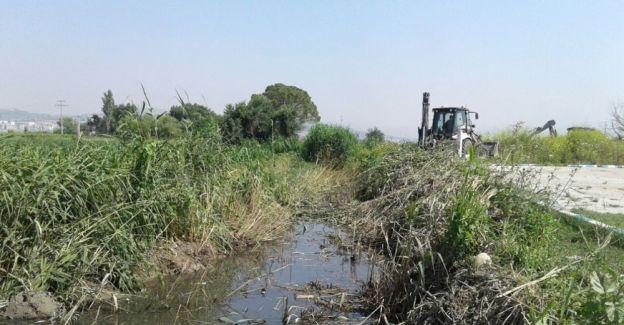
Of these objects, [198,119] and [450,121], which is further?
[450,121]

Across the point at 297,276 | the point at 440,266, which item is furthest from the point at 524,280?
the point at 297,276

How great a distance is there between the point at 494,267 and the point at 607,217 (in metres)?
5.29

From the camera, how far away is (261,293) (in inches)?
267

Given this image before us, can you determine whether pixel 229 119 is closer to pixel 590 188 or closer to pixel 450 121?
pixel 450 121

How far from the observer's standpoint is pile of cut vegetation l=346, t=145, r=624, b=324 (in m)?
4.49

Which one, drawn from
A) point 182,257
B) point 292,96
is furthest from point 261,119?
point 292,96

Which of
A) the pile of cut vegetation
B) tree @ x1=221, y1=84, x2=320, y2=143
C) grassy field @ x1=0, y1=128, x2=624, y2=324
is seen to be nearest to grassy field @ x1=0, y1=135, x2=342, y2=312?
grassy field @ x1=0, y1=128, x2=624, y2=324

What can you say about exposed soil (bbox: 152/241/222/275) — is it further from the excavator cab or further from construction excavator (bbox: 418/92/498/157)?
the excavator cab

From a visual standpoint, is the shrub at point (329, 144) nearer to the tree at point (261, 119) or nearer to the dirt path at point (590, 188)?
the tree at point (261, 119)

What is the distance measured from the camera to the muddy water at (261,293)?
230 inches

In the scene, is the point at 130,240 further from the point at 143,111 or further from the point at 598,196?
the point at 598,196

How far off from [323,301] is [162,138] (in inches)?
149

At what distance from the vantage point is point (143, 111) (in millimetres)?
8141

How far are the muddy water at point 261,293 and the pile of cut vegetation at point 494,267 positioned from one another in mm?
580
